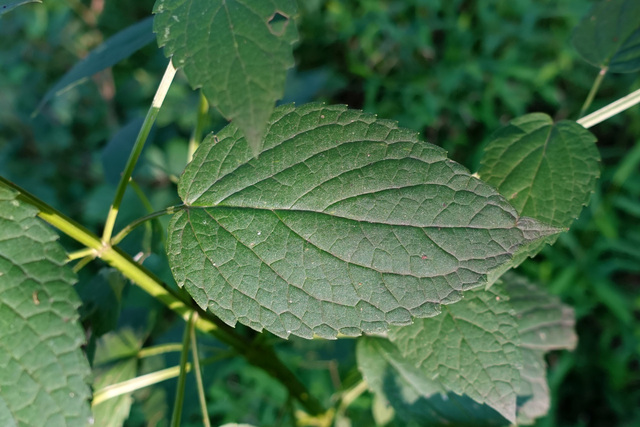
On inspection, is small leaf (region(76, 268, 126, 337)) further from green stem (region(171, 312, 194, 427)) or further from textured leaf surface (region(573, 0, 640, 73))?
textured leaf surface (region(573, 0, 640, 73))

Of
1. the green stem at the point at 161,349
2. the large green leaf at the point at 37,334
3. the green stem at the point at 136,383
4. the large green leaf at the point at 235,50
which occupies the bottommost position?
the green stem at the point at 161,349

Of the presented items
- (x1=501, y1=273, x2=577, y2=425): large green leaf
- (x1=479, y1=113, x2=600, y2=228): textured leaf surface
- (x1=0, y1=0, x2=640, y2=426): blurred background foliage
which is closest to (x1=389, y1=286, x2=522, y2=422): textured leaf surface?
(x1=479, y1=113, x2=600, y2=228): textured leaf surface

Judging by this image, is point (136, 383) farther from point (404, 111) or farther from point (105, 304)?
point (404, 111)

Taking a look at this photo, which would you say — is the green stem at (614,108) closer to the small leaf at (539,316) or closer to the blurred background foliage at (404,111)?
the small leaf at (539,316)

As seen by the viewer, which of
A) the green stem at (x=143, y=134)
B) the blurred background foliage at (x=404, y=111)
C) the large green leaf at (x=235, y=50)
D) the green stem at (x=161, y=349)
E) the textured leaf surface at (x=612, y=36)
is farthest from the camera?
the blurred background foliage at (x=404, y=111)

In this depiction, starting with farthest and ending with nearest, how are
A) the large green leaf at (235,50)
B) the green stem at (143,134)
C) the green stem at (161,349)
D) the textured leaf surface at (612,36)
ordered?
the green stem at (161,349), the textured leaf surface at (612,36), the green stem at (143,134), the large green leaf at (235,50)

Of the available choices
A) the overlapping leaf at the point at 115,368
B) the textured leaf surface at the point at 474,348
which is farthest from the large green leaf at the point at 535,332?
the overlapping leaf at the point at 115,368

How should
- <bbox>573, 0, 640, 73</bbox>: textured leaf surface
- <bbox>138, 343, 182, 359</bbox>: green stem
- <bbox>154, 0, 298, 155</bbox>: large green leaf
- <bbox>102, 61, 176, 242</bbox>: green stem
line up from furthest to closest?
<bbox>138, 343, 182, 359</bbox>: green stem, <bbox>573, 0, 640, 73</bbox>: textured leaf surface, <bbox>102, 61, 176, 242</bbox>: green stem, <bbox>154, 0, 298, 155</bbox>: large green leaf
